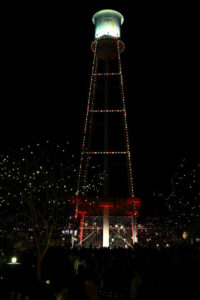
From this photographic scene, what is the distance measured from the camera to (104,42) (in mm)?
28688

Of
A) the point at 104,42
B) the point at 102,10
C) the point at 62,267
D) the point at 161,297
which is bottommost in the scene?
the point at 161,297

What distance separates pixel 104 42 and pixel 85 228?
16.6m

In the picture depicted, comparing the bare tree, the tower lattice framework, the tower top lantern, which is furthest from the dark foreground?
the tower top lantern

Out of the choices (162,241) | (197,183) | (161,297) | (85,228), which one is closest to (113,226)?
(85,228)

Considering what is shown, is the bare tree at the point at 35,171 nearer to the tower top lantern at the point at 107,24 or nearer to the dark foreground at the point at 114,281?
the dark foreground at the point at 114,281

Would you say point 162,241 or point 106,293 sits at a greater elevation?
point 162,241

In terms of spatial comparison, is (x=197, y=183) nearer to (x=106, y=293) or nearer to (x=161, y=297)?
(x=106, y=293)

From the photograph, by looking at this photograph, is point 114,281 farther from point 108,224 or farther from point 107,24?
point 107,24

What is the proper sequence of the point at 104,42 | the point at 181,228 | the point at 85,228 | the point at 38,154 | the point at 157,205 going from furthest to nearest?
the point at 157,205
the point at 181,228
the point at 104,42
the point at 85,228
the point at 38,154

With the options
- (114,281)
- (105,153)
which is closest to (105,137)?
(105,153)

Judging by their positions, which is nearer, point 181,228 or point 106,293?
point 106,293

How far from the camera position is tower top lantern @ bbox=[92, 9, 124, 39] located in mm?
28328

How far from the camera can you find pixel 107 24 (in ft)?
93.3

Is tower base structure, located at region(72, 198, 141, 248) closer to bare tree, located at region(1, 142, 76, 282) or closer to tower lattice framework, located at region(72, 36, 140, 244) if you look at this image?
tower lattice framework, located at region(72, 36, 140, 244)
